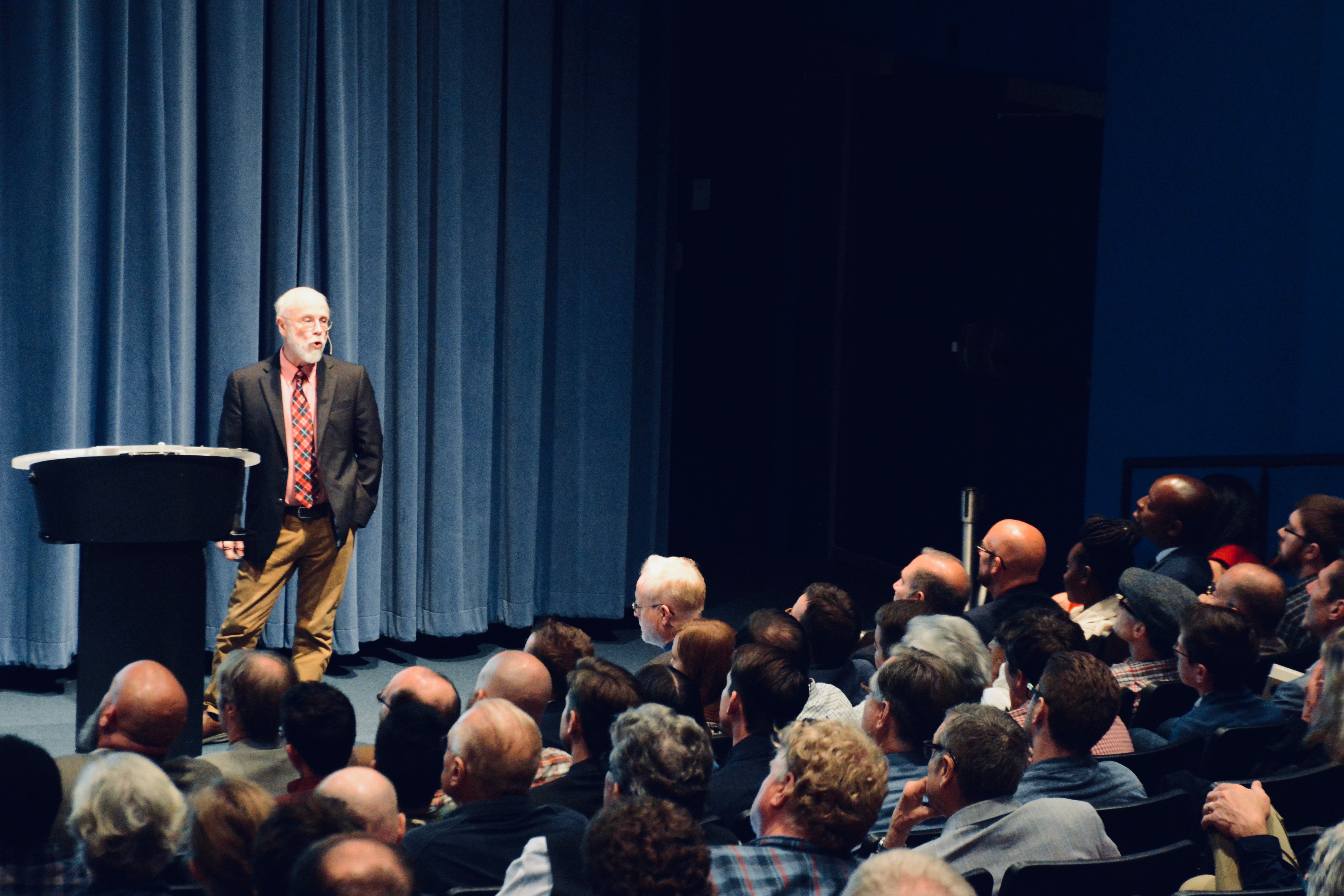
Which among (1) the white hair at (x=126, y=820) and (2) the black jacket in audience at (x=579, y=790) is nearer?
(1) the white hair at (x=126, y=820)

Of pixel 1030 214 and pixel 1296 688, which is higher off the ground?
pixel 1030 214

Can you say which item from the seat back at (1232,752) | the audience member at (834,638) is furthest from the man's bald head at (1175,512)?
the seat back at (1232,752)

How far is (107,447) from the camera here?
14.2 feet

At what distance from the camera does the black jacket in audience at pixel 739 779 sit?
3.34 metres

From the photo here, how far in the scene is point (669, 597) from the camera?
15.1 feet

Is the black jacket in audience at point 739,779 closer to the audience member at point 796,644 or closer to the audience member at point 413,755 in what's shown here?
the audience member at point 796,644

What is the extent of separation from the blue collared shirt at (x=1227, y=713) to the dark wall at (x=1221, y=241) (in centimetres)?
238

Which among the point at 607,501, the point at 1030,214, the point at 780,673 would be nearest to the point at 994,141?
the point at 1030,214

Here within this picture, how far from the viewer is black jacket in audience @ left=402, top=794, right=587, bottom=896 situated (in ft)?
9.33

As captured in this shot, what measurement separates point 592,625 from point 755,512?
78.4 inches

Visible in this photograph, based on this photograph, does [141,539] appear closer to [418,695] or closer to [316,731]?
[418,695]

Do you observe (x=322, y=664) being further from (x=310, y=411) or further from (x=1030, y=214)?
(x=1030, y=214)

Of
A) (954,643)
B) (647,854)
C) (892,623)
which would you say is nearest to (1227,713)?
(954,643)

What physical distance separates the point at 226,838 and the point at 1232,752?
7.10ft
